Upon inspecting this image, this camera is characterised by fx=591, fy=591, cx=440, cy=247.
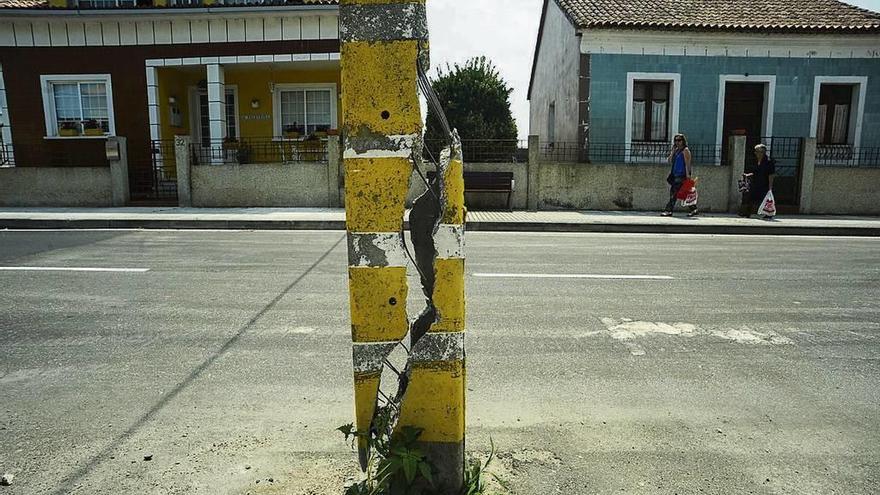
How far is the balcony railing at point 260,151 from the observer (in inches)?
628

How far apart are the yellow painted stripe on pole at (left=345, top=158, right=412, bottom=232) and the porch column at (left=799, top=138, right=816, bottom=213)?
16.2 m

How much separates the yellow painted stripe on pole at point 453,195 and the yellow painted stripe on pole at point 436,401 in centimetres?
57

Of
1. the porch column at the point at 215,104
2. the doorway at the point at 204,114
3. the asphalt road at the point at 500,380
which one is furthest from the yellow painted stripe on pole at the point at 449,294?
the doorway at the point at 204,114

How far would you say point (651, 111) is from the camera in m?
17.4

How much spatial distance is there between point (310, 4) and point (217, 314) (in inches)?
483

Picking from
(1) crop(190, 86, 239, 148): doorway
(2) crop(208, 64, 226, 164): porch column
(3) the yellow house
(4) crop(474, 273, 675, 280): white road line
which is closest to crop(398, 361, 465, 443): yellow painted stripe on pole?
(4) crop(474, 273, 675, 280): white road line

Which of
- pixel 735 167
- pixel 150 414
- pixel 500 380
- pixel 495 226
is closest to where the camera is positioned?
pixel 150 414

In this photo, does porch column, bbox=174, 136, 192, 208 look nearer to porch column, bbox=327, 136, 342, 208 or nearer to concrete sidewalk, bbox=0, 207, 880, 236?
concrete sidewalk, bbox=0, 207, 880, 236

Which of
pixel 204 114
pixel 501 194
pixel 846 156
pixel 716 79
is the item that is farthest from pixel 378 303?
pixel 846 156

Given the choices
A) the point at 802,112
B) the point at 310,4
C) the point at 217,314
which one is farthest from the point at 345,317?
the point at 802,112

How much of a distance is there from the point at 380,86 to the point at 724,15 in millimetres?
19017

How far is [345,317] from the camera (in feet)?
17.4

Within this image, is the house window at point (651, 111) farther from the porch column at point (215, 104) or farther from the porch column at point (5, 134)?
the porch column at point (5, 134)

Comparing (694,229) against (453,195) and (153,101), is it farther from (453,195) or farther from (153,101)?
(153,101)
